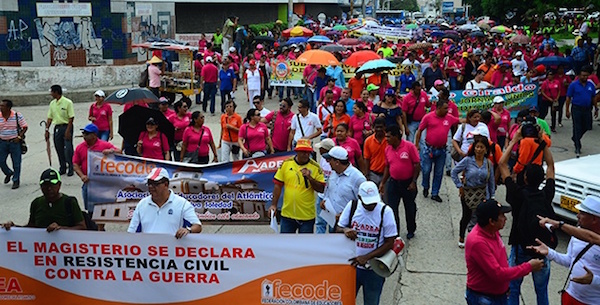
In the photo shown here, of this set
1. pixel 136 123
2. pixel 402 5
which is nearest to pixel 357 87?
→ pixel 136 123

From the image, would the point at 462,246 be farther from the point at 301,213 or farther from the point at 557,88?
the point at 557,88

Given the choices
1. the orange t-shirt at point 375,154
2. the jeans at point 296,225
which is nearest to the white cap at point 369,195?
the jeans at point 296,225

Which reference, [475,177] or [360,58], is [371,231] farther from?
[360,58]

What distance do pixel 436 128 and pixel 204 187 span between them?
4.00 meters

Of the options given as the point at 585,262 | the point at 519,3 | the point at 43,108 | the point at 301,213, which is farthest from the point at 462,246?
the point at 519,3

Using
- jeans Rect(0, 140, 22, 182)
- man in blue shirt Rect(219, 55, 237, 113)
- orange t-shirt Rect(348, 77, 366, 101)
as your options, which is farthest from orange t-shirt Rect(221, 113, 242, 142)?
man in blue shirt Rect(219, 55, 237, 113)

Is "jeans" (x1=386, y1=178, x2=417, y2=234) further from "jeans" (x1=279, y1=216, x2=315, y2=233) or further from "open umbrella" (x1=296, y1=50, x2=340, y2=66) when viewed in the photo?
"open umbrella" (x1=296, y1=50, x2=340, y2=66)

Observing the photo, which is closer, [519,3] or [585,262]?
[585,262]

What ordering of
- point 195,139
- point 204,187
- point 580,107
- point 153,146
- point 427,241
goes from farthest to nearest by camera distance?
point 580,107 → point 195,139 → point 153,146 → point 427,241 → point 204,187

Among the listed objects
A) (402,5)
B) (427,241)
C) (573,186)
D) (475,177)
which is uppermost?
(402,5)

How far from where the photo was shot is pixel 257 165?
905 centimetres

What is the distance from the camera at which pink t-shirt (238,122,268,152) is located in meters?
10.9

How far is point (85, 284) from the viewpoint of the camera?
636 centimetres

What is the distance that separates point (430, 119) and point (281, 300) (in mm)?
5666
